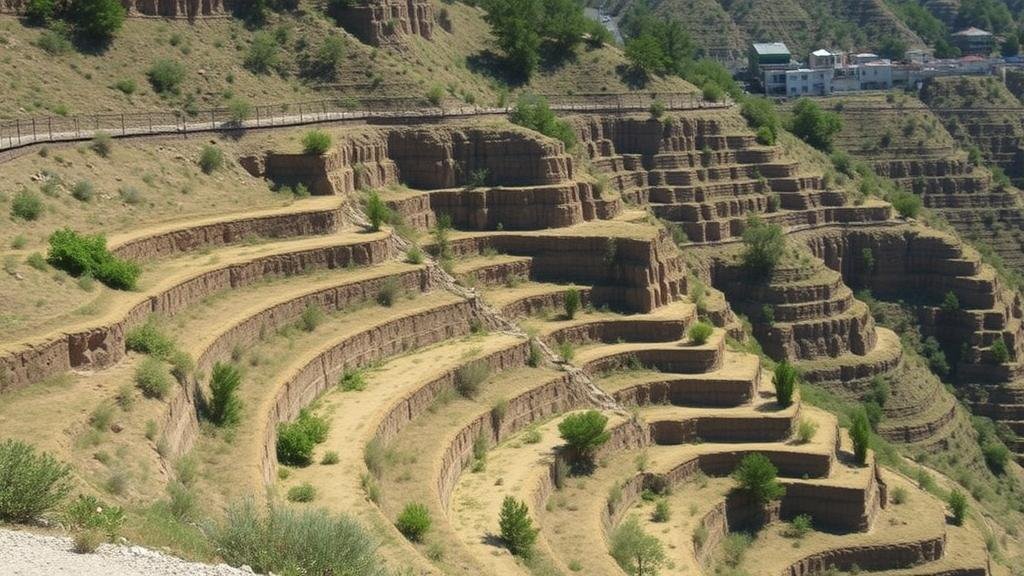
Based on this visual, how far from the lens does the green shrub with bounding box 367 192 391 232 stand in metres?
54.2

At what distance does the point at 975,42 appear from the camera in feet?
495

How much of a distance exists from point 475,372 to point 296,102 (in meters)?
23.4

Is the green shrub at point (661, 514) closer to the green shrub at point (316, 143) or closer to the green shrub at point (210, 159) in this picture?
the green shrub at point (316, 143)

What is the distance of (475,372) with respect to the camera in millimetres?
45719

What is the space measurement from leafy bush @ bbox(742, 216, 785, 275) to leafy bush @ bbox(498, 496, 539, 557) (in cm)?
4098

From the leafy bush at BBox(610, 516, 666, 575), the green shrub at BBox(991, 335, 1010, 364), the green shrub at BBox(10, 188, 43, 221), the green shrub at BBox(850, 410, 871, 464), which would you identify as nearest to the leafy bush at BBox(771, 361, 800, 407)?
the green shrub at BBox(850, 410, 871, 464)

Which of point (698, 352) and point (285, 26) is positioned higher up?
point (285, 26)

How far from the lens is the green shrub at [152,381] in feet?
105

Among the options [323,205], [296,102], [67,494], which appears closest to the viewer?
[67,494]

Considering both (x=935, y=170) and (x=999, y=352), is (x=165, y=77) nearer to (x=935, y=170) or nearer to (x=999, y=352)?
(x=999, y=352)

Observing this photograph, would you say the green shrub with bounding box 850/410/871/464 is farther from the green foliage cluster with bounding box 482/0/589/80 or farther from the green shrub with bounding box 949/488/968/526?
the green foliage cluster with bounding box 482/0/589/80

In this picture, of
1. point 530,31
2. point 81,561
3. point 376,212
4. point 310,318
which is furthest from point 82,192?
point 530,31

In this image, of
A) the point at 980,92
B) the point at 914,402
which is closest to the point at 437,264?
the point at 914,402

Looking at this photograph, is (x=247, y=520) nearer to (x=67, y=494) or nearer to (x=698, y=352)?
(x=67, y=494)
